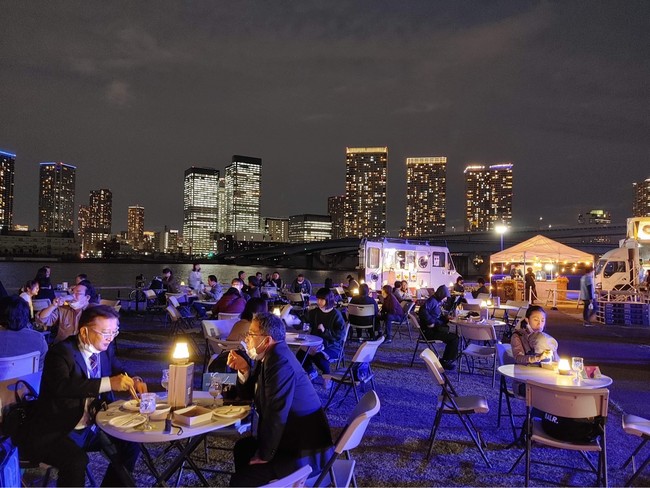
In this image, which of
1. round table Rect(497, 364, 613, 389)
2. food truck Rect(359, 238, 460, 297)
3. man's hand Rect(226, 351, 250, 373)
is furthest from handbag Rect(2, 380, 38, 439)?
food truck Rect(359, 238, 460, 297)

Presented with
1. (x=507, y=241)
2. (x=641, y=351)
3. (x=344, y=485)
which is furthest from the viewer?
(x=507, y=241)

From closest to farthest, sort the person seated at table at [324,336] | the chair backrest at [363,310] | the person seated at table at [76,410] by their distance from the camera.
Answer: the person seated at table at [76,410]
the person seated at table at [324,336]
the chair backrest at [363,310]

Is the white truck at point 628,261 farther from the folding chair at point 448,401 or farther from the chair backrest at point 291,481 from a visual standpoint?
the chair backrest at point 291,481

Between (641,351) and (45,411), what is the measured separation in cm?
1120

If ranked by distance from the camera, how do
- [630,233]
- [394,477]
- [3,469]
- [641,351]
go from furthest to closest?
[630,233], [641,351], [394,477], [3,469]

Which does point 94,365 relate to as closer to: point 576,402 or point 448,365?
point 576,402

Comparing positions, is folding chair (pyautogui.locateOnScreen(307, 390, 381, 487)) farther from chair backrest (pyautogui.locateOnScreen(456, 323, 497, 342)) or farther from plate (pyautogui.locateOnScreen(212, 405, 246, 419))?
chair backrest (pyautogui.locateOnScreen(456, 323, 497, 342))

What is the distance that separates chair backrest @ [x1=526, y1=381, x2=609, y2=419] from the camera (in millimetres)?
3566

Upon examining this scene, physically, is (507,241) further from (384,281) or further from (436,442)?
(436,442)

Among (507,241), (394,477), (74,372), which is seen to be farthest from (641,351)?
(507,241)

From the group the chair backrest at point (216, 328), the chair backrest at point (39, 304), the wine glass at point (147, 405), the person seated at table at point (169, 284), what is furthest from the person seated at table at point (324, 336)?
the person seated at table at point (169, 284)

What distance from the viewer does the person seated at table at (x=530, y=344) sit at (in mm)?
4957

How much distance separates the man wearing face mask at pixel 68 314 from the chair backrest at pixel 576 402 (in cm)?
500

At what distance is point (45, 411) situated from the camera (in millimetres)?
2986
